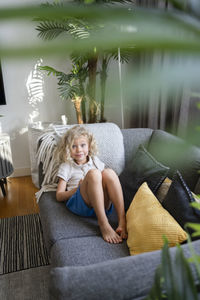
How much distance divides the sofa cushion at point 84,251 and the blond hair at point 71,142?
638mm

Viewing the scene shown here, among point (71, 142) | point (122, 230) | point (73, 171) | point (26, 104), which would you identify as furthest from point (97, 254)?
point (26, 104)

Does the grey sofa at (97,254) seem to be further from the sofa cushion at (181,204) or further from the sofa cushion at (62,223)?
the sofa cushion at (181,204)

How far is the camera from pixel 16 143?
3.23m

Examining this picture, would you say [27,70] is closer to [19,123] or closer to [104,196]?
[19,123]

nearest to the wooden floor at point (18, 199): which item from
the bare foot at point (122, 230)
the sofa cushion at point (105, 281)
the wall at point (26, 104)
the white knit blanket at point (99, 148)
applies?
the wall at point (26, 104)

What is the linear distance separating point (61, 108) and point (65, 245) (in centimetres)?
223

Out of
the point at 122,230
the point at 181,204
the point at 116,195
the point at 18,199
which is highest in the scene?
the point at 181,204

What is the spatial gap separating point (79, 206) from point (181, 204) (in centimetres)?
62

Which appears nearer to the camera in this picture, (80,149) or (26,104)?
(80,149)

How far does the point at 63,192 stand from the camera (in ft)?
5.66

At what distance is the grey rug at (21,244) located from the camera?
1748mm

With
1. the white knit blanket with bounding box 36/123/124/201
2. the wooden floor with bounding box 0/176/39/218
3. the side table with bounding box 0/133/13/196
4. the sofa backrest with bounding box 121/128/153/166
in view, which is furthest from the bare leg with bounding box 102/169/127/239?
the side table with bounding box 0/133/13/196

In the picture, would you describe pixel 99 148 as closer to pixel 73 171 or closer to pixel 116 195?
pixel 73 171

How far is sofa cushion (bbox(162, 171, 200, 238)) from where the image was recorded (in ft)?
3.77
